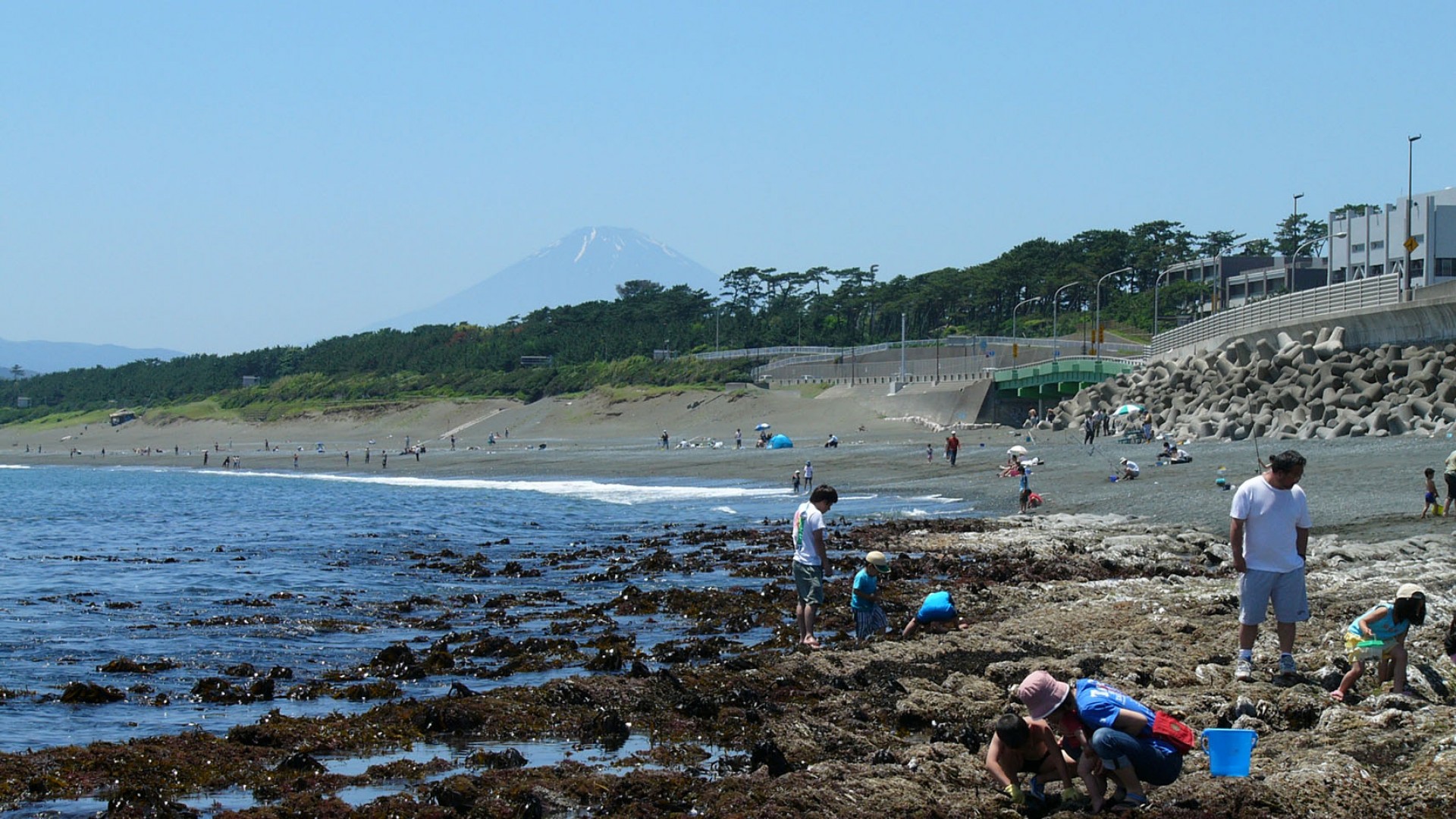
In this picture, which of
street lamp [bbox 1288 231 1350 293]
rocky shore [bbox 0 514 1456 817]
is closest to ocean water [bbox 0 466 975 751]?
rocky shore [bbox 0 514 1456 817]

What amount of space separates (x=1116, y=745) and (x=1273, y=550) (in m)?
2.96

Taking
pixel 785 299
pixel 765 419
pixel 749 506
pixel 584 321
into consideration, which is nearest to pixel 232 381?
pixel 584 321

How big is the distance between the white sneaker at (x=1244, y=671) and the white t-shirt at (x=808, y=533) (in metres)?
4.11

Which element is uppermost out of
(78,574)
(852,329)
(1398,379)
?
(852,329)

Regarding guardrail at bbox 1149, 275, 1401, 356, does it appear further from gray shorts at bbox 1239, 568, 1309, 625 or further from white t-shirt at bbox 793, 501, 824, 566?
gray shorts at bbox 1239, 568, 1309, 625

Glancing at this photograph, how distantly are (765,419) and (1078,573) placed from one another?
5977 cm

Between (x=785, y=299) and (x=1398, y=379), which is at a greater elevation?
(x=785, y=299)

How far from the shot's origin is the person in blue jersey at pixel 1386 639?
8.93m

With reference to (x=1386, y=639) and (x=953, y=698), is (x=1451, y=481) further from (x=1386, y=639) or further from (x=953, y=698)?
(x=953, y=698)

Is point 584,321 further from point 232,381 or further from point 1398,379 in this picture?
point 1398,379

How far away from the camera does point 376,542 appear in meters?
28.2

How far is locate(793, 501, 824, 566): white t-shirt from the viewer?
12.8 meters

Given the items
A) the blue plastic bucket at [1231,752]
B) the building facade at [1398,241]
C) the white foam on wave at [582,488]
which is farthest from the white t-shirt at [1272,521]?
the building facade at [1398,241]

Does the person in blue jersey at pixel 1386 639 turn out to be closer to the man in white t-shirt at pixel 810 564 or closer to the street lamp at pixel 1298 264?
the man in white t-shirt at pixel 810 564
